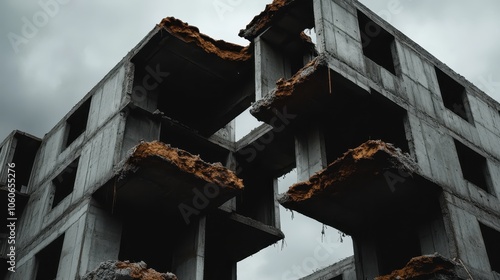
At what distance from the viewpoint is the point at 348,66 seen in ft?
52.4

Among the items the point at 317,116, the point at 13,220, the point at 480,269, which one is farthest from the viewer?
the point at 13,220

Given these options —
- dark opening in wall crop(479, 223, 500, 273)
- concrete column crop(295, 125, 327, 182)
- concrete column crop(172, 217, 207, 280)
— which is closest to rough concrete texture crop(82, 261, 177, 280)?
concrete column crop(172, 217, 207, 280)

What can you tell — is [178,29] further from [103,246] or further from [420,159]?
[420,159]

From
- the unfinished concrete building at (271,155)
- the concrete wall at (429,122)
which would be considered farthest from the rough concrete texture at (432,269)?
the concrete wall at (429,122)

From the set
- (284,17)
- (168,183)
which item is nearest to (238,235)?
(168,183)

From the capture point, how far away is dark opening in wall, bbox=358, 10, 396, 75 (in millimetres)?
18016

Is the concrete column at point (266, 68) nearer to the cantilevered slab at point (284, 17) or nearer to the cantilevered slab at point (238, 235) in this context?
the cantilevered slab at point (284, 17)

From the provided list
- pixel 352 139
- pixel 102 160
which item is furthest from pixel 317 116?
pixel 102 160

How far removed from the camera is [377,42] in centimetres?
1847

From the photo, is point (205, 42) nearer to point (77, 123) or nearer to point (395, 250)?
point (77, 123)

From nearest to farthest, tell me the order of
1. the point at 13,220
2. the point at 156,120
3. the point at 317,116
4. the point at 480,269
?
the point at 480,269
the point at 317,116
the point at 156,120
the point at 13,220

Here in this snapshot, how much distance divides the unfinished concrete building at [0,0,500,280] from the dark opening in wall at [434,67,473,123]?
0.04 meters

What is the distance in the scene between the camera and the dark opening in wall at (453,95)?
19.7 m

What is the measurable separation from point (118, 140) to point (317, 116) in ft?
19.1
